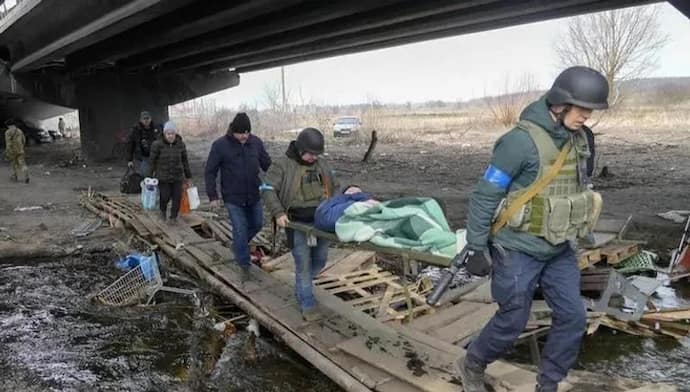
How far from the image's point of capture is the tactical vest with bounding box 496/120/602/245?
9.44 feet

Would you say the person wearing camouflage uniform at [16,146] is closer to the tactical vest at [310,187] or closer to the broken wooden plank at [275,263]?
the broken wooden plank at [275,263]

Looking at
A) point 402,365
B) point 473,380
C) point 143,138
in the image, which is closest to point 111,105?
point 143,138

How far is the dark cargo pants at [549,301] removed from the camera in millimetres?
2994

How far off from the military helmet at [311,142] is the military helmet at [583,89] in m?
2.03

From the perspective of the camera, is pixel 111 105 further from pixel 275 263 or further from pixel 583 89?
pixel 583 89

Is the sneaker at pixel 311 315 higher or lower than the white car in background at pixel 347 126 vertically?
lower

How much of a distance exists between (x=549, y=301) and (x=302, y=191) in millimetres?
2191

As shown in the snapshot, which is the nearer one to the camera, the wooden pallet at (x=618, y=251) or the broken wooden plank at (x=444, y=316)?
the broken wooden plank at (x=444, y=316)

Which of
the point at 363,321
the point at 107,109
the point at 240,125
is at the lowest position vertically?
the point at 363,321

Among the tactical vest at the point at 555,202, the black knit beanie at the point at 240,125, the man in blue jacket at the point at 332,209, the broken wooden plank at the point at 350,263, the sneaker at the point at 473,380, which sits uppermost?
→ the black knit beanie at the point at 240,125

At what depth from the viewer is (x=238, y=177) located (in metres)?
5.67

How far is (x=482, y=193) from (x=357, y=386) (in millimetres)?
1545

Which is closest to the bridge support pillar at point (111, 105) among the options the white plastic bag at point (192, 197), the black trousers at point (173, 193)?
the white plastic bag at point (192, 197)

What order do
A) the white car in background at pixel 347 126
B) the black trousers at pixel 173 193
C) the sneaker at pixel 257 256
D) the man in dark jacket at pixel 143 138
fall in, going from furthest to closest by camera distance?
the white car in background at pixel 347 126 < the man in dark jacket at pixel 143 138 < the black trousers at pixel 173 193 < the sneaker at pixel 257 256
